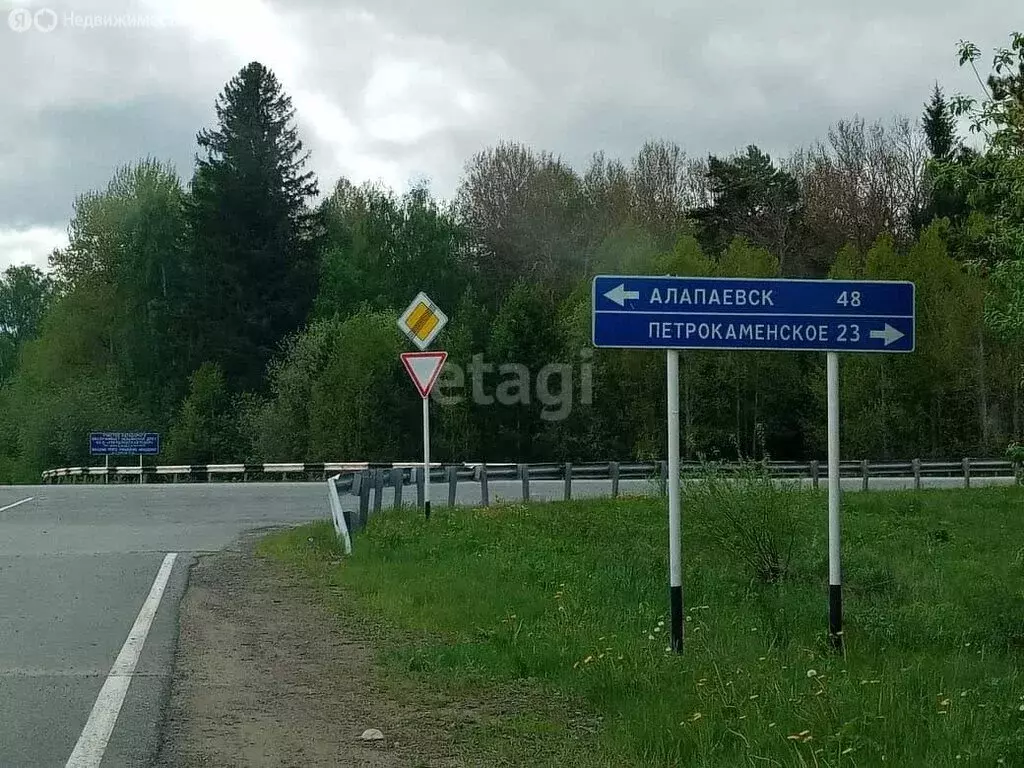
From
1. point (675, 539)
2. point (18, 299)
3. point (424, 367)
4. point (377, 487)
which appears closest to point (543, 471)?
point (377, 487)

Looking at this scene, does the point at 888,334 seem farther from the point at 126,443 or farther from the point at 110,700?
the point at 126,443

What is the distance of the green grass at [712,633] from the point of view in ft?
21.2

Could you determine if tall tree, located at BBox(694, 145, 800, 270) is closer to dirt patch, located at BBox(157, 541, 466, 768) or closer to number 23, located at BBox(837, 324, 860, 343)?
dirt patch, located at BBox(157, 541, 466, 768)

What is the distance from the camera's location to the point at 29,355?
77.1 m

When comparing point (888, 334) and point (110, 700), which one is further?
point (888, 334)

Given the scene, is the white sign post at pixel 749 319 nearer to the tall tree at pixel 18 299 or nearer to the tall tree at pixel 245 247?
the tall tree at pixel 245 247

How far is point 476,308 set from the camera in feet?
195

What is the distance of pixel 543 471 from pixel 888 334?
23.4 meters

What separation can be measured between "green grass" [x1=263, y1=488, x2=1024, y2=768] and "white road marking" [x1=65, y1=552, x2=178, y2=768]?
1.99 m

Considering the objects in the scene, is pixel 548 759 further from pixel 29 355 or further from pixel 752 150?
pixel 29 355

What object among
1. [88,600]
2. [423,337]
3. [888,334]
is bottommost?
[88,600]

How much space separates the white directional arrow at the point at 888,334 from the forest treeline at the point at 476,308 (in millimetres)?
34303

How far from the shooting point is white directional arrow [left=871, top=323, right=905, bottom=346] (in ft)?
28.7

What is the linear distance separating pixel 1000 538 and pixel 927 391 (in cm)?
3307
